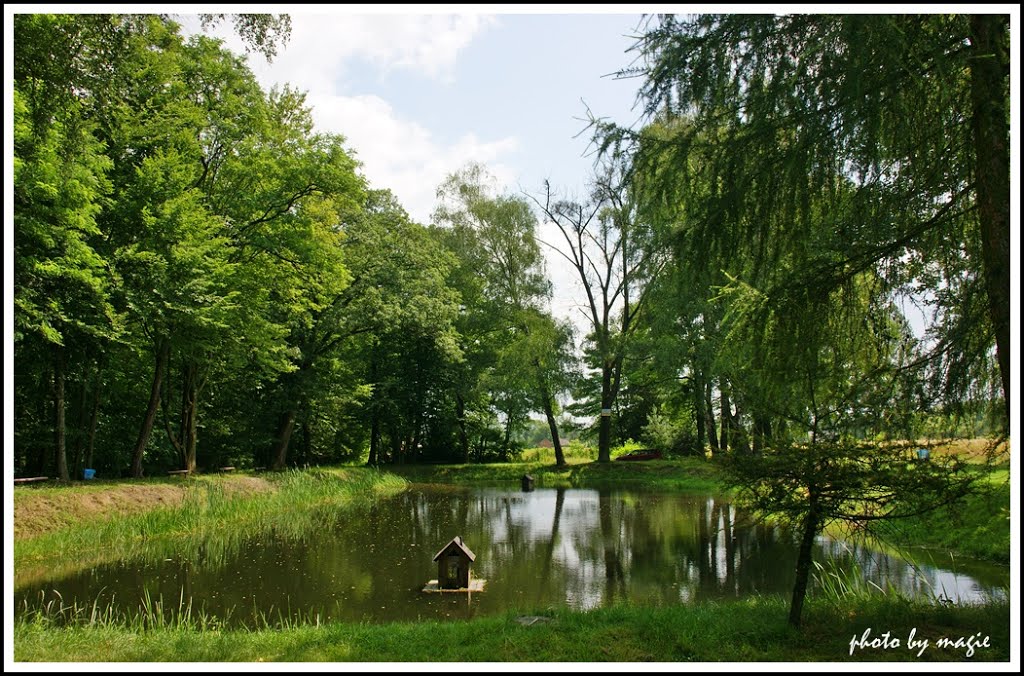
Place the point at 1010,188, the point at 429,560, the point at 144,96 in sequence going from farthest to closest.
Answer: the point at 144,96 → the point at 429,560 → the point at 1010,188

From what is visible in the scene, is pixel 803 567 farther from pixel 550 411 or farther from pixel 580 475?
pixel 550 411

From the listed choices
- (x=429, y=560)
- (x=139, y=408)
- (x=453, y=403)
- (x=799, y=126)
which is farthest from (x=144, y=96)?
(x=453, y=403)

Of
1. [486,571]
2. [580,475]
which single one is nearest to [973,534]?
[486,571]

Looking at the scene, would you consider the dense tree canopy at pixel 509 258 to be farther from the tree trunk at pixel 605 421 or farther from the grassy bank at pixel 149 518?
the grassy bank at pixel 149 518

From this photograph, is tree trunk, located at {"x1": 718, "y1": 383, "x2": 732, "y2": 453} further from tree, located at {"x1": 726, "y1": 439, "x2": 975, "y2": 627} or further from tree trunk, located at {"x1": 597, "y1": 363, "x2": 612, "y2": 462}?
tree trunk, located at {"x1": 597, "y1": 363, "x2": 612, "y2": 462}

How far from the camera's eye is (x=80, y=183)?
11.5m

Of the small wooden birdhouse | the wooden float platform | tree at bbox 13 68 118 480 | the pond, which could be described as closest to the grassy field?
the pond

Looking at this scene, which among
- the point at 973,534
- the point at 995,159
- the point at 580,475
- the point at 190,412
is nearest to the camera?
the point at 995,159

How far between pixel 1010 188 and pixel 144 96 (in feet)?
54.3

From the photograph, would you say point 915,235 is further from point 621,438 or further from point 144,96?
point 621,438

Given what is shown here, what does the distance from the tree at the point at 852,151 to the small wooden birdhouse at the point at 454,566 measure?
4.75 m

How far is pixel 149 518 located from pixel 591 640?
9892 millimetres

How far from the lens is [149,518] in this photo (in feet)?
39.0

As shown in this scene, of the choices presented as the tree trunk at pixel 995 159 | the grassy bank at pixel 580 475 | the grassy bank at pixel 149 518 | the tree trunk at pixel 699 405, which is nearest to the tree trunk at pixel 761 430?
the tree trunk at pixel 995 159
